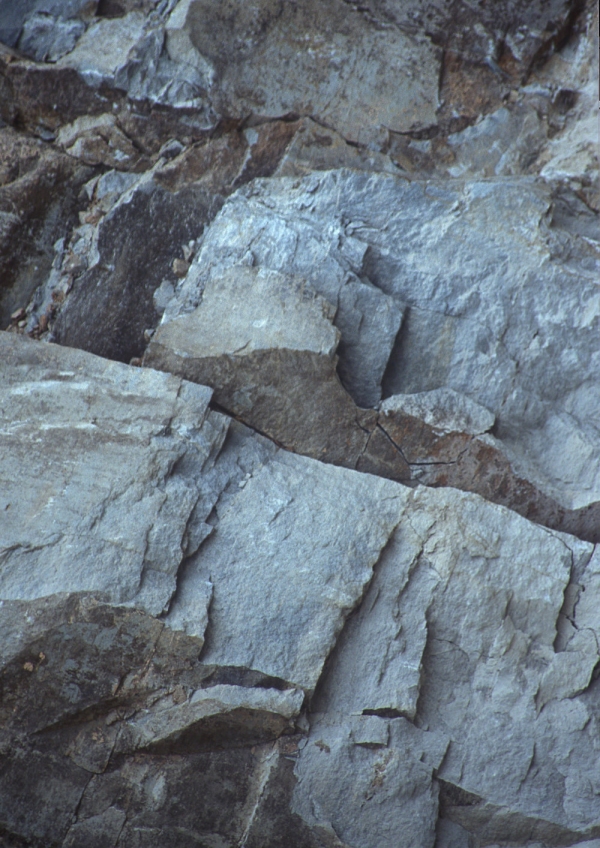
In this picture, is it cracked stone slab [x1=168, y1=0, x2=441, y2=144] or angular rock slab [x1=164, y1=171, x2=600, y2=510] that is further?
cracked stone slab [x1=168, y1=0, x2=441, y2=144]

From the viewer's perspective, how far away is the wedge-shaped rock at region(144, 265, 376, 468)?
336 centimetres

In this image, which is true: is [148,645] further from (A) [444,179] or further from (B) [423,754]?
(A) [444,179]

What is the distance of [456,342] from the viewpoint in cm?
371

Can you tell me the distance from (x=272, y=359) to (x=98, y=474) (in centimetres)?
106

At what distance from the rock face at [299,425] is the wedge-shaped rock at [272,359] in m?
0.02

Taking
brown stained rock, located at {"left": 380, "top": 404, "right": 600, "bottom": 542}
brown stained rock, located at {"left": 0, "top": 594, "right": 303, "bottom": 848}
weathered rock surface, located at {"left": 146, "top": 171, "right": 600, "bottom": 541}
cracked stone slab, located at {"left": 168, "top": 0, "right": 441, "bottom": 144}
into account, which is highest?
cracked stone slab, located at {"left": 168, "top": 0, "right": 441, "bottom": 144}

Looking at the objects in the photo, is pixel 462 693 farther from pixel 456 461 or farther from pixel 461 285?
pixel 461 285

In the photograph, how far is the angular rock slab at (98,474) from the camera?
278 centimetres

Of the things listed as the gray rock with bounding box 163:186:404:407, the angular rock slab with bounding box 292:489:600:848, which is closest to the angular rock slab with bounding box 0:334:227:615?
the gray rock with bounding box 163:186:404:407

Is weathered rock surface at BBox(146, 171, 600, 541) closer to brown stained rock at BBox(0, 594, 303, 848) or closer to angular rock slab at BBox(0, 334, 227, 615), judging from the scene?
angular rock slab at BBox(0, 334, 227, 615)

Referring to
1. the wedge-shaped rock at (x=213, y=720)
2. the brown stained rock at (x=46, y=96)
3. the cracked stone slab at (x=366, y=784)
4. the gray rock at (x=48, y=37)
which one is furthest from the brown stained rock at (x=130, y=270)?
the cracked stone slab at (x=366, y=784)

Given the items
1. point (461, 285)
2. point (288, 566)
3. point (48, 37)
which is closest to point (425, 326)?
point (461, 285)

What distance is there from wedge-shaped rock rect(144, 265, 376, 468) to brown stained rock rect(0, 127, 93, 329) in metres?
1.03

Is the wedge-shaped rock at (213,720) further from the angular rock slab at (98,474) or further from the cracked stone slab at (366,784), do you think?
the angular rock slab at (98,474)
